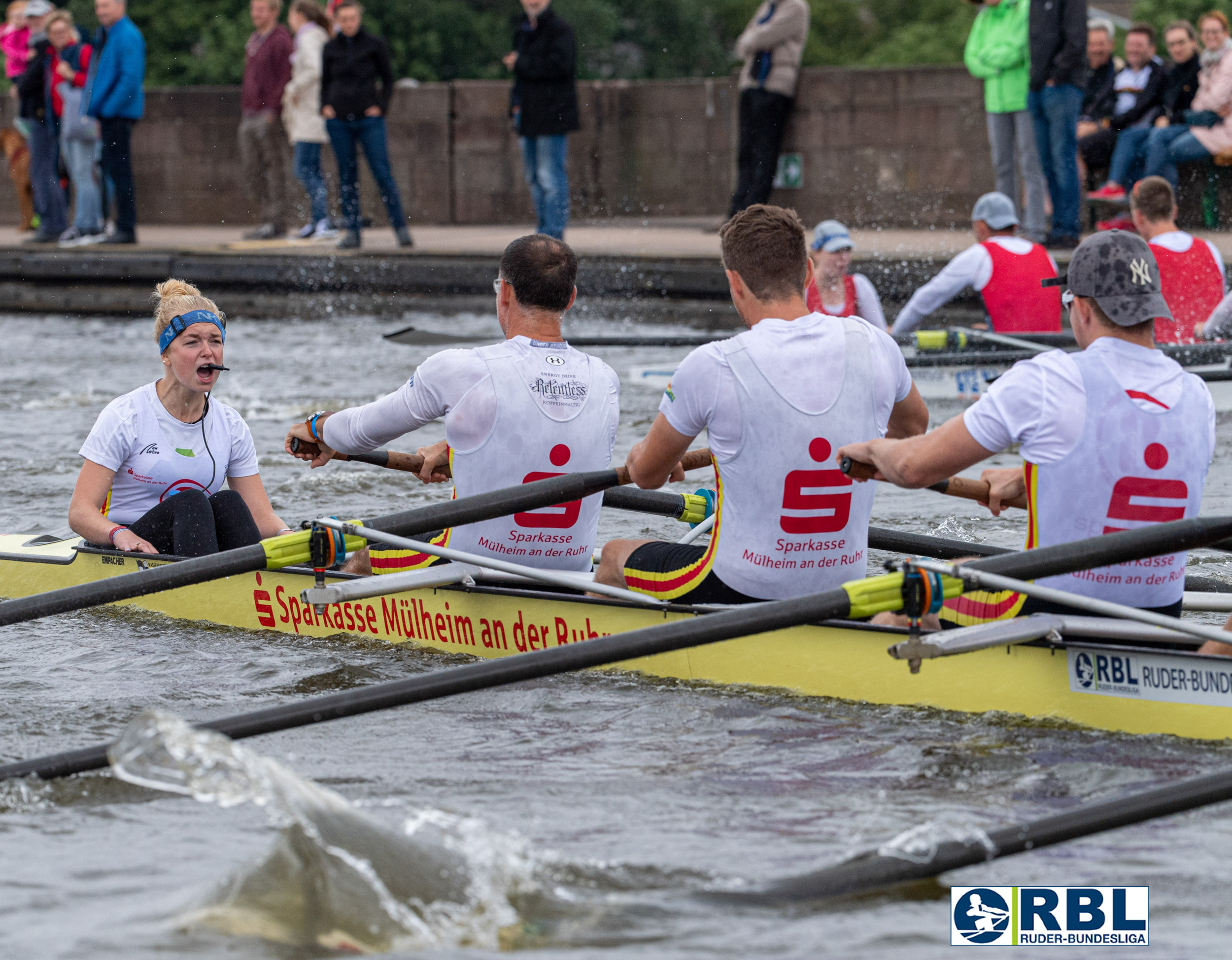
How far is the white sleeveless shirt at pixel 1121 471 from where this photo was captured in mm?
4254

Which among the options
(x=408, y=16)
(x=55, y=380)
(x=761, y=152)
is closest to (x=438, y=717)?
(x=55, y=380)

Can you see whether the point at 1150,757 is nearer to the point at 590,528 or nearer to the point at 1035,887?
the point at 1035,887

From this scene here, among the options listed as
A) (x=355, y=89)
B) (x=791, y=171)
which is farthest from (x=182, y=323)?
(x=791, y=171)

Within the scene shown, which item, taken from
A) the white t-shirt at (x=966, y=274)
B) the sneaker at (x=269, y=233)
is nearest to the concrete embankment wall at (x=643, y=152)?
the sneaker at (x=269, y=233)

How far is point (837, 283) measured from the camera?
959 centimetres

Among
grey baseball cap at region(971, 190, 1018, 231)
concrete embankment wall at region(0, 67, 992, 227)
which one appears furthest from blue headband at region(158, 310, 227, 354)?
concrete embankment wall at region(0, 67, 992, 227)

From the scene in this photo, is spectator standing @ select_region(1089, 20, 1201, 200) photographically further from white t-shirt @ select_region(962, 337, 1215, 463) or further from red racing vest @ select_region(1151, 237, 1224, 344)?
white t-shirt @ select_region(962, 337, 1215, 463)

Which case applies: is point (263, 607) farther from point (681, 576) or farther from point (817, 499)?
point (817, 499)

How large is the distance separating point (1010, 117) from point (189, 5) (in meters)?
20.8

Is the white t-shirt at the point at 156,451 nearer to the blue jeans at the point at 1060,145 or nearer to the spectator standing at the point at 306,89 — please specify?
the blue jeans at the point at 1060,145

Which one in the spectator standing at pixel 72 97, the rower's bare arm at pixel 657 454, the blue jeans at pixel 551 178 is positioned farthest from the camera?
the spectator standing at pixel 72 97

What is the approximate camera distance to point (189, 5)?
1183 inches

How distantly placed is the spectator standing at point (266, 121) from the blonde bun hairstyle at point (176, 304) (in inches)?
369

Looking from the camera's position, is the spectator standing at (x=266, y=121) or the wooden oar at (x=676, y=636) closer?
the wooden oar at (x=676, y=636)
